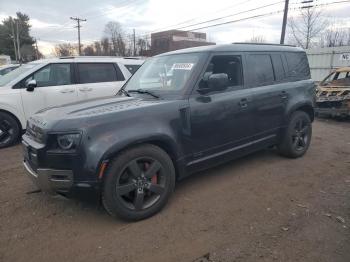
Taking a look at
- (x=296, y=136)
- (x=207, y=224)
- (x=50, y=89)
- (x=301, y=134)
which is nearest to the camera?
(x=207, y=224)

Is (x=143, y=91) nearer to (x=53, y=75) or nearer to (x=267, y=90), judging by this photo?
(x=267, y=90)

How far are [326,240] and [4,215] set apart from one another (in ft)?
11.8

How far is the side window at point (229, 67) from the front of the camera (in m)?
4.24

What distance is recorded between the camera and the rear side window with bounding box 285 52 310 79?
17.8 ft

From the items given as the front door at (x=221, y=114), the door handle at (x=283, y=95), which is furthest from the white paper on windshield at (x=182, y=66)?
the door handle at (x=283, y=95)

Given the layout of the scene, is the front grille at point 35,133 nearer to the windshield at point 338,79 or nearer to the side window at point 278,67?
the side window at point 278,67

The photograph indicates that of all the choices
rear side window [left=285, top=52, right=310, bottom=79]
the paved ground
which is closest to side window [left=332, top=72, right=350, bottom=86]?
rear side window [left=285, top=52, right=310, bottom=79]

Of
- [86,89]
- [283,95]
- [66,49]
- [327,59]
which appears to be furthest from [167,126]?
[66,49]

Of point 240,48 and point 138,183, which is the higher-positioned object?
point 240,48

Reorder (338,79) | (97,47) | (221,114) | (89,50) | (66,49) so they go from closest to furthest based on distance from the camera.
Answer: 1. (221,114)
2. (338,79)
3. (97,47)
4. (89,50)
5. (66,49)

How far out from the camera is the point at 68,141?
315cm

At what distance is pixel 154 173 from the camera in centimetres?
356

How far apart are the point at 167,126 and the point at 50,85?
456cm

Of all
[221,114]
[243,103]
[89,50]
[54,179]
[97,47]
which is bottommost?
[54,179]
